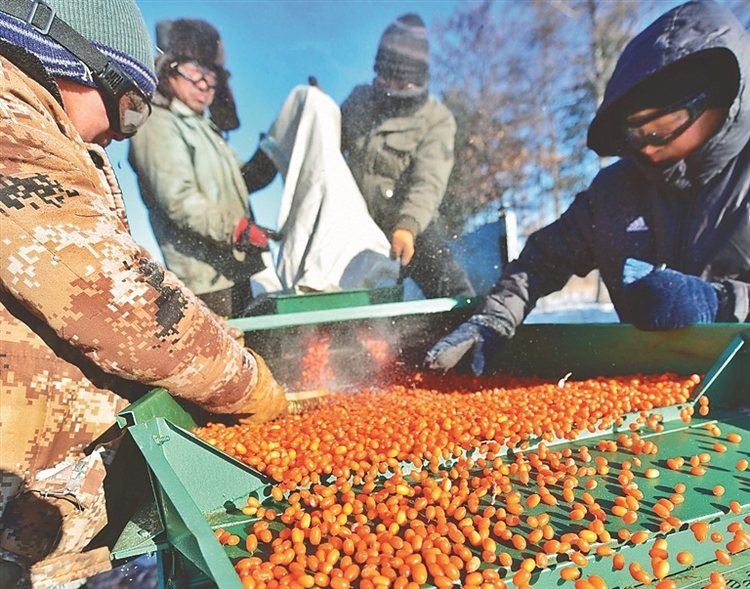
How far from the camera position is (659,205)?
329 cm

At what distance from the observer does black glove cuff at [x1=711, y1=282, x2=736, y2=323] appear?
2764 millimetres

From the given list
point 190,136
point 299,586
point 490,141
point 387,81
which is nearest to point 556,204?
point 490,141

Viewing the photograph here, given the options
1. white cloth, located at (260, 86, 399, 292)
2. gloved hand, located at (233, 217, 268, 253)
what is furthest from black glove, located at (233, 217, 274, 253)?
white cloth, located at (260, 86, 399, 292)

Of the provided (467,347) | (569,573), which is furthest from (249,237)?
(569,573)

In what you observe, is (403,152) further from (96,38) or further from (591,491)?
(591,491)

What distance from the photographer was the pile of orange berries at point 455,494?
1141mm

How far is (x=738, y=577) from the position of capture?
1215 mm

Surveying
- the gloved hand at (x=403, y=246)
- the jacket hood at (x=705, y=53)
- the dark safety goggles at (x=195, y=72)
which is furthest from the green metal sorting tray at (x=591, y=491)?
the dark safety goggles at (x=195, y=72)

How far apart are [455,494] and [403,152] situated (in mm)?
4148

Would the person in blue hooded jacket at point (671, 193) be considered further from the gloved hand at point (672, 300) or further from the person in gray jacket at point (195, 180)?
the person in gray jacket at point (195, 180)

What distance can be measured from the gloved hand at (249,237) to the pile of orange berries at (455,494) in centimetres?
246

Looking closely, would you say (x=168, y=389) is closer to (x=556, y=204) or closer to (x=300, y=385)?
(x=300, y=385)

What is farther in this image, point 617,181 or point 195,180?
point 195,180

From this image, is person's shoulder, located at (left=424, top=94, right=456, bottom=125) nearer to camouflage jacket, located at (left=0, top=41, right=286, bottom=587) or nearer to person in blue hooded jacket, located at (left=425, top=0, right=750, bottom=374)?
person in blue hooded jacket, located at (left=425, top=0, right=750, bottom=374)
